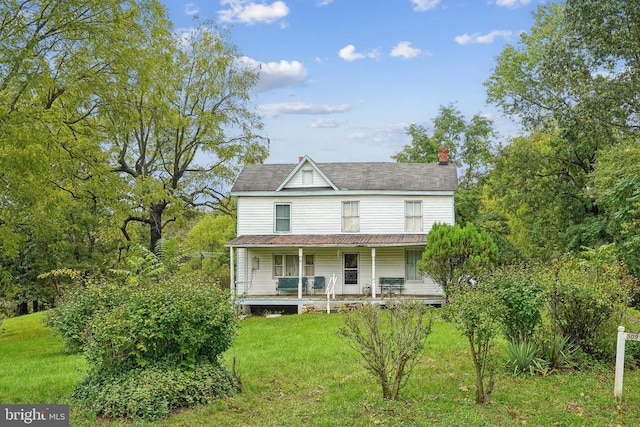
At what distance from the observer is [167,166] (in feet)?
92.3

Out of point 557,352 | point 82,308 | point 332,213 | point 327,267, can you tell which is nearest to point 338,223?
point 332,213

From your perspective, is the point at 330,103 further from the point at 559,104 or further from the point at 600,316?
the point at 600,316

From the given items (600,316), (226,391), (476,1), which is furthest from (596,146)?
(226,391)

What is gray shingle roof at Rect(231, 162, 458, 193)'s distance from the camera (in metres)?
25.2

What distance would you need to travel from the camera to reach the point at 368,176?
25938mm

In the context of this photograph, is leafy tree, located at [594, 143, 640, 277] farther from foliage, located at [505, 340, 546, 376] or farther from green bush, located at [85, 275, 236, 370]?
green bush, located at [85, 275, 236, 370]

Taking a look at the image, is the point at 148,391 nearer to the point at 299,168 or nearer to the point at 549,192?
the point at 299,168

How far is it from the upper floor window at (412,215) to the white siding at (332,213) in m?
0.19

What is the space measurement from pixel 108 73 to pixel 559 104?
16566 millimetres

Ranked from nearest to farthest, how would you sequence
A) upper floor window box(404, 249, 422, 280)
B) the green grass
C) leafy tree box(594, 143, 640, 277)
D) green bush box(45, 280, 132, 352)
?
the green grass, green bush box(45, 280, 132, 352), leafy tree box(594, 143, 640, 277), upper floor window box(404, 249, 422, 280)

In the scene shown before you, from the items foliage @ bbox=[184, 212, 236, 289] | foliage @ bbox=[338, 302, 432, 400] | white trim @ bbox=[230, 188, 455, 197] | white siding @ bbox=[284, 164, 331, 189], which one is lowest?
foliage @ bbox=[338, 302, 432, 400]

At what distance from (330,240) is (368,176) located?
13.1ft

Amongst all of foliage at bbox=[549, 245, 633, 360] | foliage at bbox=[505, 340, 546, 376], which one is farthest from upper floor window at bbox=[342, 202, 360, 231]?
foliage at bbox=[505, 340, 546, 376]

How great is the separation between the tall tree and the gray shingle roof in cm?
230
